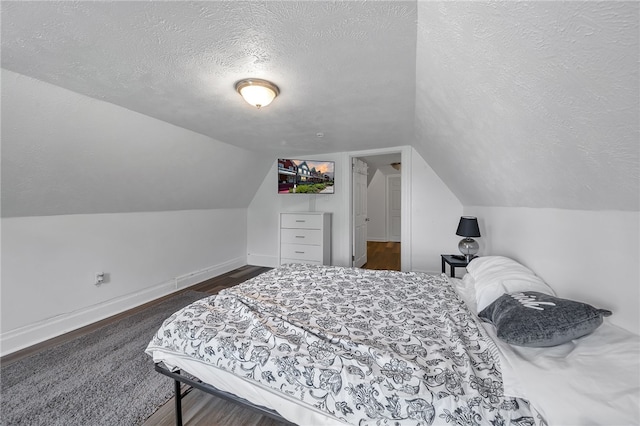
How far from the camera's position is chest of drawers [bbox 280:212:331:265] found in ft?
12.7

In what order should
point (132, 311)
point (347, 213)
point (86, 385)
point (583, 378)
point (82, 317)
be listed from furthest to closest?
point (347, 213) < point (132, 311) < point (82, 317) < point (86, 385) < point (583, 378)

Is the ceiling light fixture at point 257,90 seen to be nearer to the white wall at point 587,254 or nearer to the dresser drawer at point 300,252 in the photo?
the white wall at point 587,254

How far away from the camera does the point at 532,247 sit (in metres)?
1.73

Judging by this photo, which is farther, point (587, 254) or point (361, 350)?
point (587, 254)

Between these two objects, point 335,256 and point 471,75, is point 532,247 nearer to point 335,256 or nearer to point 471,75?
point 471,75

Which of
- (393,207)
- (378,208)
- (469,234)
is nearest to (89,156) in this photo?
(469,234)

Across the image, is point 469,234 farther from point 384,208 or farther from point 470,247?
point 384,208

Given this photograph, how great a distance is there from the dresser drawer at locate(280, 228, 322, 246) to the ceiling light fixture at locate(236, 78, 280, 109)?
2407 millimetres

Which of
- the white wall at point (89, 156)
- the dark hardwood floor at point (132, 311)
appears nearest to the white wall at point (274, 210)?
the dark hardwood floor at point (132, 311)

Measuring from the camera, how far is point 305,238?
3938mm

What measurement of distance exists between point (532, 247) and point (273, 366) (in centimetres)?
190

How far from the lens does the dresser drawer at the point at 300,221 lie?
12.8 ft

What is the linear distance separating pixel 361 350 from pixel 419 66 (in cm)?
163

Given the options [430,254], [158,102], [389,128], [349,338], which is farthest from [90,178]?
[430,254]
